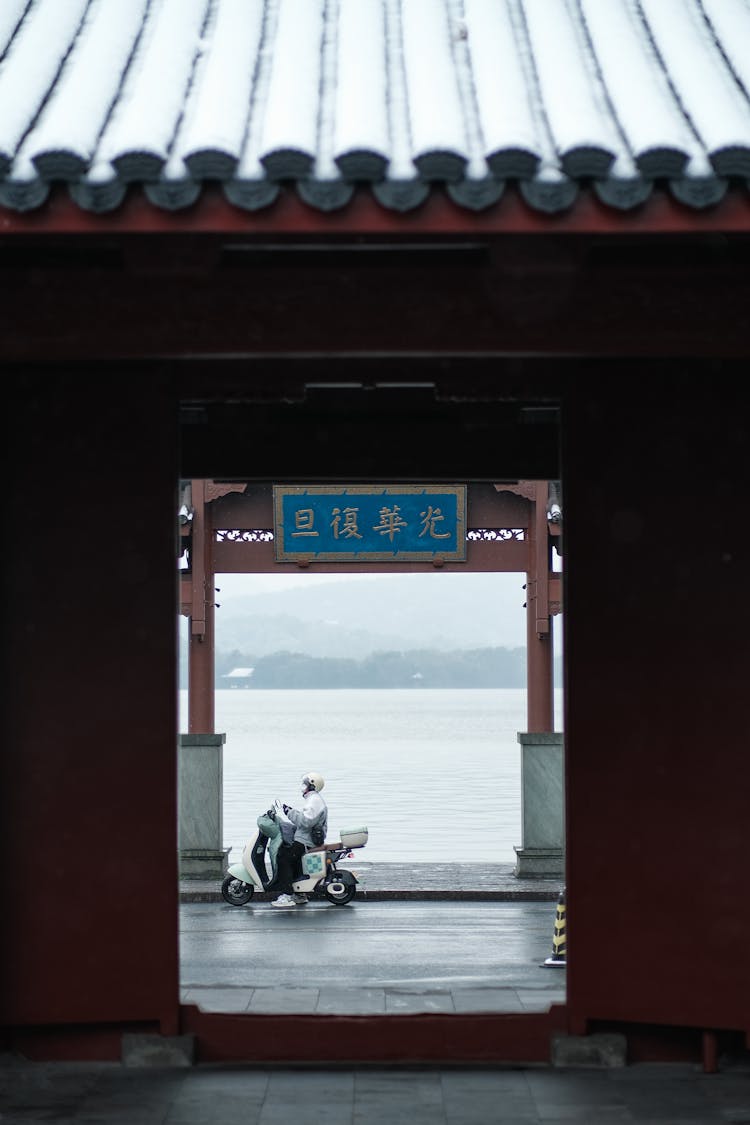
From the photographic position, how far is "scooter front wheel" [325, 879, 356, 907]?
14.8 meters

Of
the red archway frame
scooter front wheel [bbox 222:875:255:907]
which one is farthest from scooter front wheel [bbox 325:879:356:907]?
the red archway frame

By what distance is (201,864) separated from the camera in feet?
52.5

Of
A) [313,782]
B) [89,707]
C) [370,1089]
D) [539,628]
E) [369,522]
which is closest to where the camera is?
[370,1089]

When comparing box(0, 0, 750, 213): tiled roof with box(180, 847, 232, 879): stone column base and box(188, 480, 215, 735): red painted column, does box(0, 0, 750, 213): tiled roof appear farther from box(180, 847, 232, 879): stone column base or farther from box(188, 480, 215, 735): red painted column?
box(180, 847, 232, 879): stone column base

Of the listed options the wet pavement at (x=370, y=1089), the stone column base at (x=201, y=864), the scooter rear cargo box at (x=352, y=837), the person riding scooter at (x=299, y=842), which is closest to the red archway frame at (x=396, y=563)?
the stone column base at (x=201, y=864)

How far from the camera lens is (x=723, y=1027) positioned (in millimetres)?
6824

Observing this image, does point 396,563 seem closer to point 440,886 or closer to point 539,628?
point 539,628

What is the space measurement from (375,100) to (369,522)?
12.5m

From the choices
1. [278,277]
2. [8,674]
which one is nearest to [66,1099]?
[8,674]

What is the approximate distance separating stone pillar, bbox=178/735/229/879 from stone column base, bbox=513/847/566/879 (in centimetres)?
344

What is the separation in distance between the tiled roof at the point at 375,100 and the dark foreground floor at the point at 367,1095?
13.4 feet

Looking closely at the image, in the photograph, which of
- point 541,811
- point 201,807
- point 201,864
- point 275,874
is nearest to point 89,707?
point 275,874

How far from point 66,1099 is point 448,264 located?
4255 mm

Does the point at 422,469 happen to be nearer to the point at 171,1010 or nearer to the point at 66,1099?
the point at 171,1010
